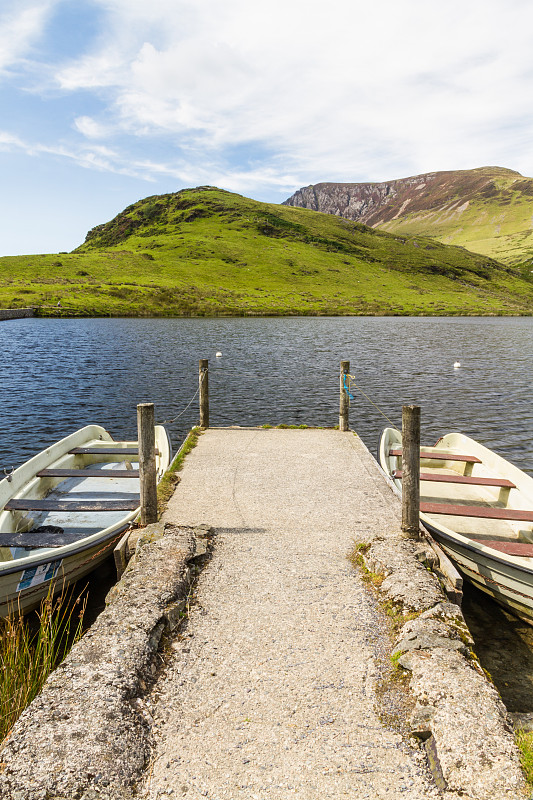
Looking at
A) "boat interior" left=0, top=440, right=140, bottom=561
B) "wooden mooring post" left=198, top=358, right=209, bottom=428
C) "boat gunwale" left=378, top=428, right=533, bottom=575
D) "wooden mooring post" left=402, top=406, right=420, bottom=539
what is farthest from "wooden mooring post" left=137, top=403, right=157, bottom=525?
"wooden mooring post" left=198, top=358, right=209, bottom=428

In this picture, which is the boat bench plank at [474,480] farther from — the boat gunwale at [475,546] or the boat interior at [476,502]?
the boat gunwale at [475,546]

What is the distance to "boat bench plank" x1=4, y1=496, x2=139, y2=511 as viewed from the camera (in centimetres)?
1048

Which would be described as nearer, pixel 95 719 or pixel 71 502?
pixel 95 719

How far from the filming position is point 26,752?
438 centimetres

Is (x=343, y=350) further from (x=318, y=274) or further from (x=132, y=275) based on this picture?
(x=318, y=274)

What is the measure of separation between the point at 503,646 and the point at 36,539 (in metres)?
9.11

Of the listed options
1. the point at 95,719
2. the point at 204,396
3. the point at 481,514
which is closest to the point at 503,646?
the point at 481,514

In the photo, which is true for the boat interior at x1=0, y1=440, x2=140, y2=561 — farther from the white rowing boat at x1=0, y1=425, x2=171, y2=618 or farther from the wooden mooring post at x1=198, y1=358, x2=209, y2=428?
the wooden mooring post at x1=198, y1=358, x2=209, y2=428

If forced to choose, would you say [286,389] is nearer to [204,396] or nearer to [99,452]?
[204,396]

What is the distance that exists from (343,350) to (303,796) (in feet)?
188

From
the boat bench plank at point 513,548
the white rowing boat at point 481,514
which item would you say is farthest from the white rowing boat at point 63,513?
the boat bench plank at point 513,548

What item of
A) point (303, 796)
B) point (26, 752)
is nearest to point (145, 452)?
point (26, 752)

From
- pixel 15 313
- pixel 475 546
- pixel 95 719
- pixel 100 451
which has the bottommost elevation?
pixel 475 546

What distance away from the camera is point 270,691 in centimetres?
542
